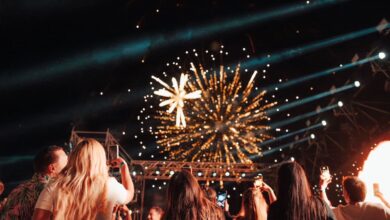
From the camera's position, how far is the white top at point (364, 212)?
13.9 feet

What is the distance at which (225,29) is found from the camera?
16531mm

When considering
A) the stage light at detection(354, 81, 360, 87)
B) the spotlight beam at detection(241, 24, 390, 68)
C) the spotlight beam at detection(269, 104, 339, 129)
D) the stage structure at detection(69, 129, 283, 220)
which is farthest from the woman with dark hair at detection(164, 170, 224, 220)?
the stage structure at detection(69, 129, 283, 220)

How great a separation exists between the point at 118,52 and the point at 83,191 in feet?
46.9

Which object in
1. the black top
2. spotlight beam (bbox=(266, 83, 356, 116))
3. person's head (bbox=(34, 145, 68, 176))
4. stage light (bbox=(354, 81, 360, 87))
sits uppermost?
spotlight beam (bbox=(266, 83, 356, 116))

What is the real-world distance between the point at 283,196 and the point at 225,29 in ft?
44.4

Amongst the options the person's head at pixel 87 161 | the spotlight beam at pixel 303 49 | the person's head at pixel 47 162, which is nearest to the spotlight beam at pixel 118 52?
the spotlight beam at pixel 303 49

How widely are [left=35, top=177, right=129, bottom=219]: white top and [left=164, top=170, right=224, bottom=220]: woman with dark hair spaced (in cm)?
43

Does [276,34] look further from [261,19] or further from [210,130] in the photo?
[210,130]

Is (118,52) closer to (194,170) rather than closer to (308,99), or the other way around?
(194,170)

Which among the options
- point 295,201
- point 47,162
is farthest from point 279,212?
point 47,162

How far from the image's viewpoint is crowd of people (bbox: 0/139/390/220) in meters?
3.12

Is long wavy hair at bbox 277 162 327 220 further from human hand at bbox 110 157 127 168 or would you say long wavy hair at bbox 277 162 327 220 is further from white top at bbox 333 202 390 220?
human hand at bbox 110 157 127 168

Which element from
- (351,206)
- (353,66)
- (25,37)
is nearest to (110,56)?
(25,37)

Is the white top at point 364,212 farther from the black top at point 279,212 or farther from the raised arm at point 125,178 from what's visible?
the raised arm at point 125,178
